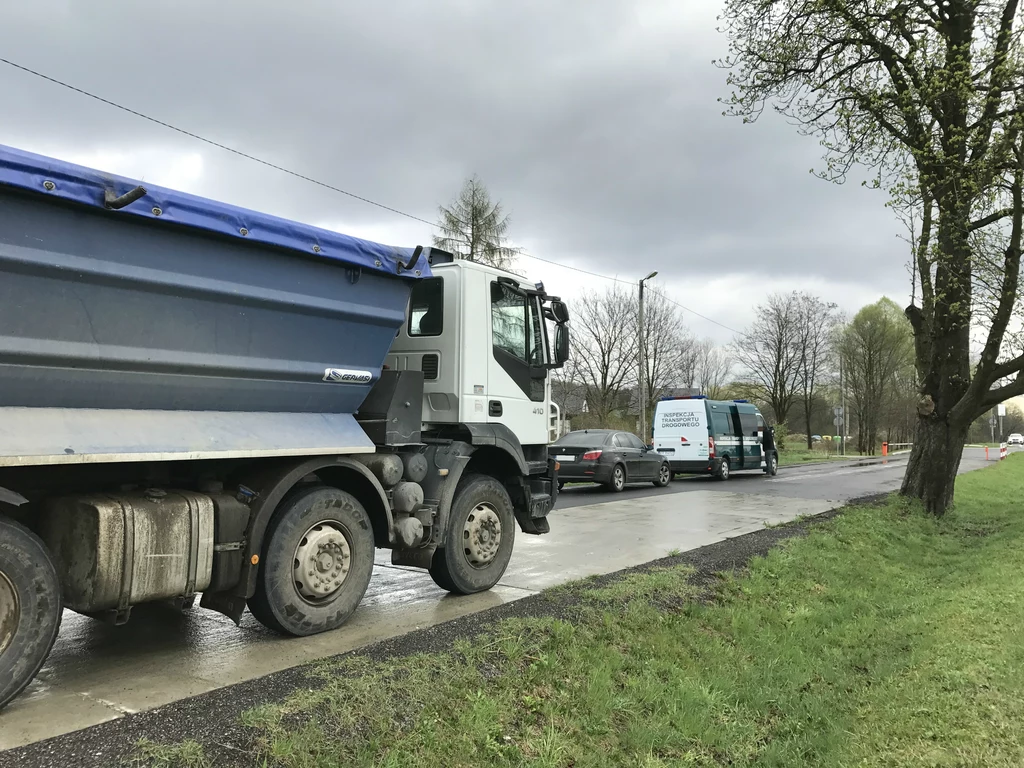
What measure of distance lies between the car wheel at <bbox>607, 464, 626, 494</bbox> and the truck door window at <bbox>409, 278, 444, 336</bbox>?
11662mm

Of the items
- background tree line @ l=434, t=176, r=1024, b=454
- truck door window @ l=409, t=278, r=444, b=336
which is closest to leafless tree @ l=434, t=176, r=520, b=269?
background tree line @ l=434, t=176, r=1024, b=454

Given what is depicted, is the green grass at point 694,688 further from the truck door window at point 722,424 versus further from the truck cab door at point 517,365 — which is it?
the truck door window at point 722,424

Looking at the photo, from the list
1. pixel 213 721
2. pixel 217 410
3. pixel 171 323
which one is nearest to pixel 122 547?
pixel 217 410

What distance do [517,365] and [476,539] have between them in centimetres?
168

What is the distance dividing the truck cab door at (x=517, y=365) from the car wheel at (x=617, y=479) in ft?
33.8

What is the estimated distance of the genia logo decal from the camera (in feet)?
17.0

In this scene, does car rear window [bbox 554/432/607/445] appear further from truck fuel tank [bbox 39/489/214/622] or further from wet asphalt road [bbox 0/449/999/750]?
truck fuel tank [bbox 39/489/214/622]

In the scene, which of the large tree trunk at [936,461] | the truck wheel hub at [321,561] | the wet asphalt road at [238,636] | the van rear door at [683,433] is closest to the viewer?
the wet asphalt road at [238,636]

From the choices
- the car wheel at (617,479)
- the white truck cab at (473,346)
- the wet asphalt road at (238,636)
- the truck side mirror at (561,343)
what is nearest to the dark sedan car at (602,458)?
the car wheel at (617,479)

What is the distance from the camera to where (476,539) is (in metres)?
6.61

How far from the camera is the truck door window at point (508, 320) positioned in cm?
682

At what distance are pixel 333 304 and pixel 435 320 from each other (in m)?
1.45

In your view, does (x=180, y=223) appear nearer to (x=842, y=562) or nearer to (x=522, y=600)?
(x=522, y=600)

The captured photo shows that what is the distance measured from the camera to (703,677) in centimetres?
509
